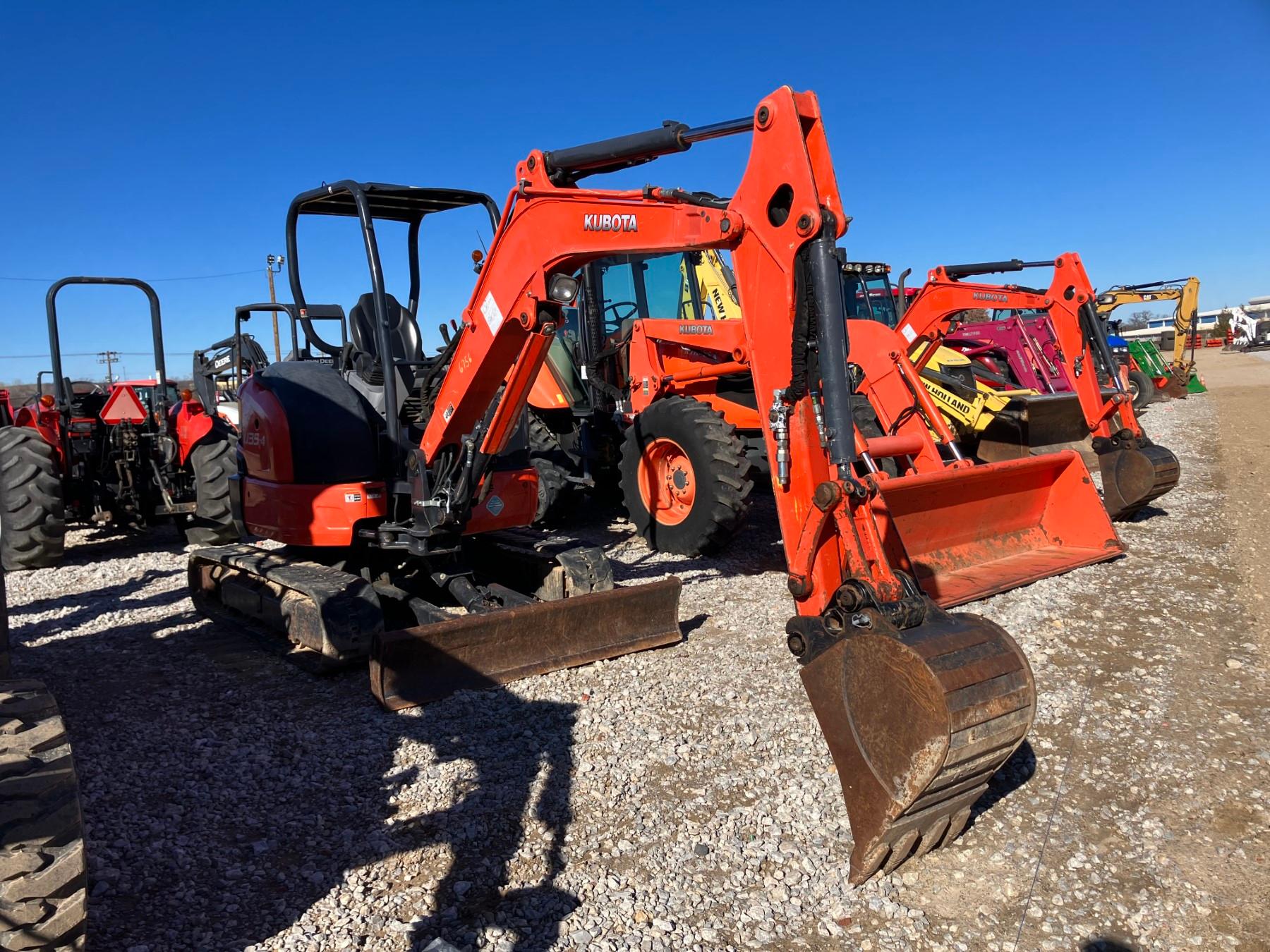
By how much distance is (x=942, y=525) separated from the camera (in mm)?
6523

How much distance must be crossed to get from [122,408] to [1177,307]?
78.7ft

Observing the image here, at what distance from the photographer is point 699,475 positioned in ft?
24.5

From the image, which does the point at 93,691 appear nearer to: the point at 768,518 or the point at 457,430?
the point at 457,430

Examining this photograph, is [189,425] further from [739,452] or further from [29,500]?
[739,452]

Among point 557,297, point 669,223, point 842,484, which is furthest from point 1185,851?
point 557,297

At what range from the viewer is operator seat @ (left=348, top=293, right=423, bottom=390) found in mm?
5660

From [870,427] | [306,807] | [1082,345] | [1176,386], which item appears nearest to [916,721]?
[306,807]

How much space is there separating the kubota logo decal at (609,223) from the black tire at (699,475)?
10.8 feet

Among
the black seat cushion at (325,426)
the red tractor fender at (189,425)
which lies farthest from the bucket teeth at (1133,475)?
the red tractor fender at (189,425)

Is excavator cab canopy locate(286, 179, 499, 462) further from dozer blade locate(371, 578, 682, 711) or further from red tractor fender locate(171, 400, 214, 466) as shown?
red tractor fender locate(171, 400, 214, 466)

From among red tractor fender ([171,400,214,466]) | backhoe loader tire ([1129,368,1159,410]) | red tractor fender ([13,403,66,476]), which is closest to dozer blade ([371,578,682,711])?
red tractor fender ([171,400,214,466])

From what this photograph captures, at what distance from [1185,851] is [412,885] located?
2625 millimetres

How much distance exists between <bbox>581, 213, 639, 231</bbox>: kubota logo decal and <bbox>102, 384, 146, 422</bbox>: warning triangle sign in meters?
6.17

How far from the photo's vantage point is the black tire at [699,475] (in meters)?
7.27
